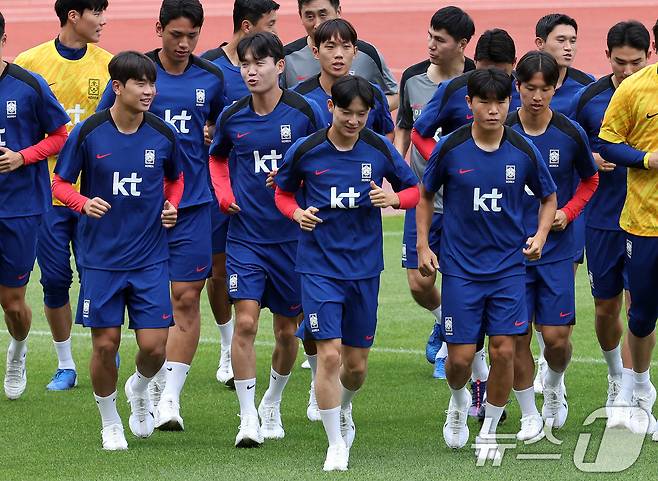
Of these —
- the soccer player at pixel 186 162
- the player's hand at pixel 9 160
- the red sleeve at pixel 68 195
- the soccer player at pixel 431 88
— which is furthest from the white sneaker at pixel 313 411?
the player's hand at pixel 9 160

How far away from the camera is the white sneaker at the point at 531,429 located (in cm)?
837

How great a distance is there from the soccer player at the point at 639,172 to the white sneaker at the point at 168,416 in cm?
264

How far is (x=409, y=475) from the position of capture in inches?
294

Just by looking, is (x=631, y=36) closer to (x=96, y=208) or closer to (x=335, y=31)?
(x=335, y=31)

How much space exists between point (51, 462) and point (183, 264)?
1.70 m

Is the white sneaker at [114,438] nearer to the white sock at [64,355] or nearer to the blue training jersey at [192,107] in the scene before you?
the blue training jersey at [192,107]

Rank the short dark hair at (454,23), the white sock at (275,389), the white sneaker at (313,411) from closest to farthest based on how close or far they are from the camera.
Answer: the white sock at (275,389)
the white sneaker at (313,411)
the short dark hair at (454,23)

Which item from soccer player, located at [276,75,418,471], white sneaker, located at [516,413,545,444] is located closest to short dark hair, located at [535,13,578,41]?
soccer player, located at [276,75,418,471]

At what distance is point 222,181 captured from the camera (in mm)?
8875

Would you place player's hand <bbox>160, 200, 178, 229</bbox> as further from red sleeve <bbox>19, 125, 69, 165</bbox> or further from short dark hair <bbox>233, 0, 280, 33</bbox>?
short dark hair <bbox>233, 0, 280, 33</bbox>

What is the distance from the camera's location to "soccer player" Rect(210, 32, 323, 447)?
863cm

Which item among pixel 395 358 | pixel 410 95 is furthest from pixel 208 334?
pixel 410 95

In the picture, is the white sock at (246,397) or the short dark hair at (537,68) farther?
the white sock at (246,397)

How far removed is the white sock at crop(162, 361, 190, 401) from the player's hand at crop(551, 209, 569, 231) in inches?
94.1
